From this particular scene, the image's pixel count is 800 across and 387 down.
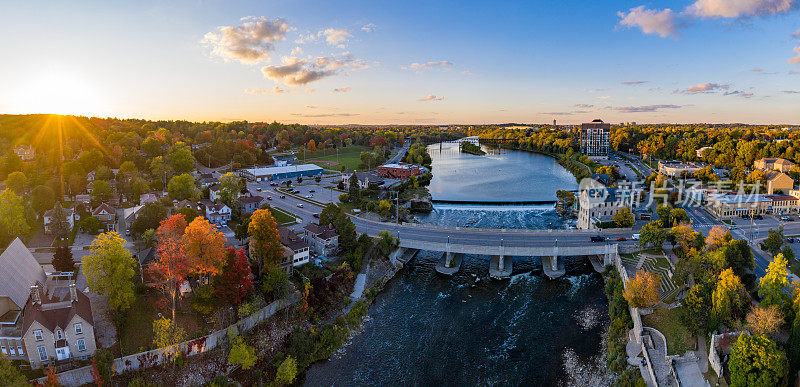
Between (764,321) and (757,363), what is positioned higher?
(764,321)

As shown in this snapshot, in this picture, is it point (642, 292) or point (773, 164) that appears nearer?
point (642, 292)

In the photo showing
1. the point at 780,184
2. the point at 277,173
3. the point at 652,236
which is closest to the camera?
the point at 652,236

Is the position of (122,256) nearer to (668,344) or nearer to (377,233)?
(377,233)

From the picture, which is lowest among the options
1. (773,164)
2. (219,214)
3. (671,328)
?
(671,328)

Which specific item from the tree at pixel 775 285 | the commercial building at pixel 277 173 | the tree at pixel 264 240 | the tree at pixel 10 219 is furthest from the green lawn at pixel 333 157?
the tree at pixel 775 285

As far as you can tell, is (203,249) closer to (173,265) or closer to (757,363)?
(173,265)

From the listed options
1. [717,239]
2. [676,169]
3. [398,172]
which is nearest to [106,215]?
[398,172]

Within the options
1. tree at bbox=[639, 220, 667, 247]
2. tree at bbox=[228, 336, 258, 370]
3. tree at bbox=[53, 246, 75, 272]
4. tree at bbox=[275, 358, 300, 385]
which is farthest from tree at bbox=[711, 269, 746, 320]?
tree at bbox=[53, 246, 75, 272]
